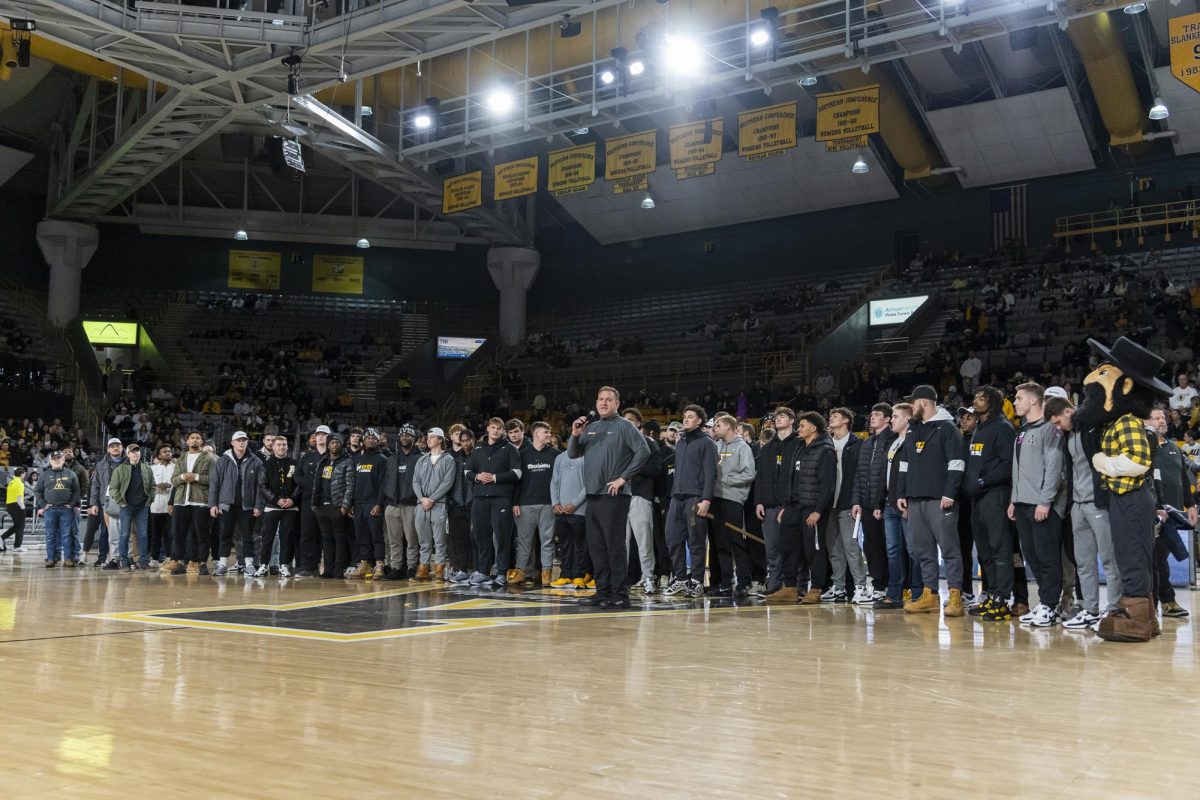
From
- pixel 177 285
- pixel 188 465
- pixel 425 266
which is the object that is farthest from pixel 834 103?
pixel 177 285

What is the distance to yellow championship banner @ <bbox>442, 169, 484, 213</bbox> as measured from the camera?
2258 centimetres

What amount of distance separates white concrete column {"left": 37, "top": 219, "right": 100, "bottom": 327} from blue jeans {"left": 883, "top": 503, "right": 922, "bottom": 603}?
95.1 feet

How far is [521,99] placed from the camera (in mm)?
21703

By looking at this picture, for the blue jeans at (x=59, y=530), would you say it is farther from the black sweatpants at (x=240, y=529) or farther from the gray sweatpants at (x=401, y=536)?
the gray sweatpants at (x=401, y=536)

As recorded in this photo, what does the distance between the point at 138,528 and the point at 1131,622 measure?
11.8 m

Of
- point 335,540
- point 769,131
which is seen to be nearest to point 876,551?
point 335,540

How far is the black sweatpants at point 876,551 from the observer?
371 inches

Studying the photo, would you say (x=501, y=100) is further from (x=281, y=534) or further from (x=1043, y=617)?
(x=1043, y=617)

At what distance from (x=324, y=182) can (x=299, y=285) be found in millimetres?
3642

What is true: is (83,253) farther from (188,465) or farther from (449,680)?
(449,680)

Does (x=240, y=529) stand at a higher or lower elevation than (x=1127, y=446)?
lower

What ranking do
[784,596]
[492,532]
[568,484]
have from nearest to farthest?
[784,596] → [568,484] → [492,532]

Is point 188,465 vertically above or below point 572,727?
above

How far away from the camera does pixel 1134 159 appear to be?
87.5 ft
